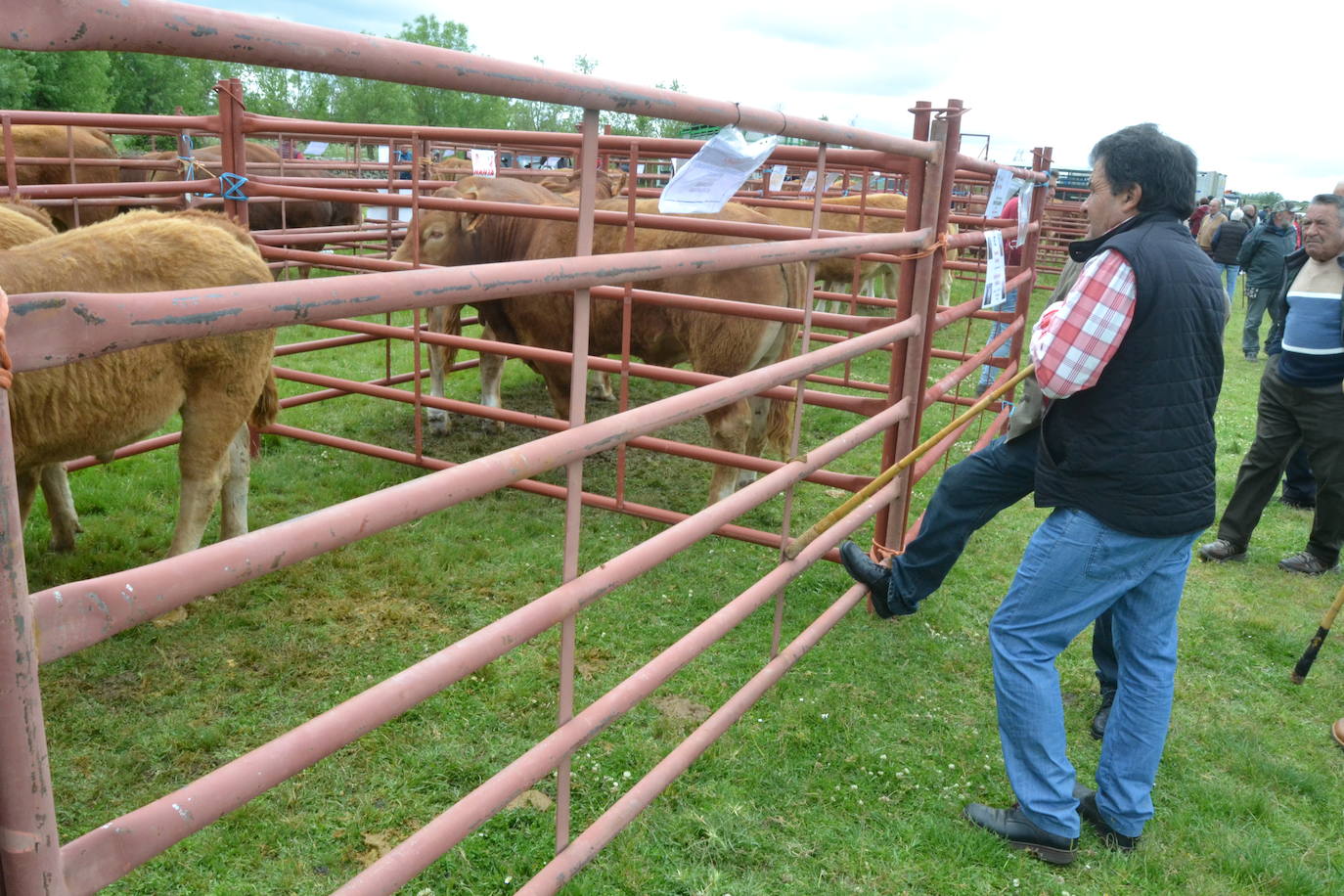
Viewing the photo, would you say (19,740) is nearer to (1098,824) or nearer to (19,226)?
(1098,824)

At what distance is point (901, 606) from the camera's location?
3.67 m

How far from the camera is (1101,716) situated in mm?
3549

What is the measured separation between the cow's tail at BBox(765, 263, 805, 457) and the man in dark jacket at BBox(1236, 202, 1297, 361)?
8.65m

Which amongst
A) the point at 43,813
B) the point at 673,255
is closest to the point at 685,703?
the point at 673,255

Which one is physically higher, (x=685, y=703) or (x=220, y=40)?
(x=220, y=40)

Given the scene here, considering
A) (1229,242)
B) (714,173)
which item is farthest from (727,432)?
(1229,242)

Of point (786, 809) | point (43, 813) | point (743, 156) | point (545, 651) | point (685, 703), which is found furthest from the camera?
point (545, 651)

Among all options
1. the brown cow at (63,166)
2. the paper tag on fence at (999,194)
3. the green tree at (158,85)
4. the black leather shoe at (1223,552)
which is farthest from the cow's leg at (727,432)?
the green tree at (158,85)

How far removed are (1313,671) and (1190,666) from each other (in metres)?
0.57

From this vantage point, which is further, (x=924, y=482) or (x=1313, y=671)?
(x=924, y=482)

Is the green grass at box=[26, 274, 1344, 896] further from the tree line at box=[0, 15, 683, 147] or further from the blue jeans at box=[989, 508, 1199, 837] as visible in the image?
the tree line at box=[0, 15, 683, 147]

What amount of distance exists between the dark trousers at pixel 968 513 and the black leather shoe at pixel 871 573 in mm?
77

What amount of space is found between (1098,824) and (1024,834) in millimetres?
303

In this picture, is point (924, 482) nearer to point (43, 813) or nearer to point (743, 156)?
point (743, 156)
